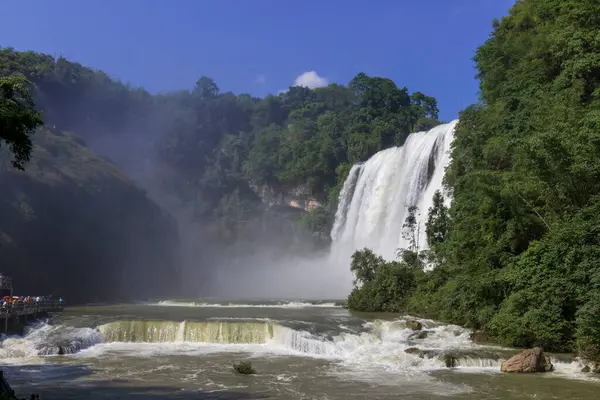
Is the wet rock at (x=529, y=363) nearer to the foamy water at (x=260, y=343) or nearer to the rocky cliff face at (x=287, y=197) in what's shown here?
the foamy water at (x=260, y=343)

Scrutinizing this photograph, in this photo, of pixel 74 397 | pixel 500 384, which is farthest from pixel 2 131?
pixel 500 384

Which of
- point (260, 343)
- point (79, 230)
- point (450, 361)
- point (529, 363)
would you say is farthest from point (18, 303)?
point (79, 230)

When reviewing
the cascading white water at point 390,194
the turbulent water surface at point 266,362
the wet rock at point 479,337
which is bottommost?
the turbulent water surface at point 266,362

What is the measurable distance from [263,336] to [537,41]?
20.6 metres

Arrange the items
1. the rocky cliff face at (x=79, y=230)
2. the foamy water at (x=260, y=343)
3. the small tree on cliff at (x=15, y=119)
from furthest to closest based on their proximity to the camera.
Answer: the rocky cliff face at (x=79, y=230) → the foamy water at (x=260, y=343) → the small tree on cliff at (x=15, y=119)

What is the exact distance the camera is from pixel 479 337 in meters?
21.1

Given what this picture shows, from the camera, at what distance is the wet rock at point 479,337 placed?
20.9 metres

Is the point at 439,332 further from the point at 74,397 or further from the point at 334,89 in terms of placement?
the point at 334,89

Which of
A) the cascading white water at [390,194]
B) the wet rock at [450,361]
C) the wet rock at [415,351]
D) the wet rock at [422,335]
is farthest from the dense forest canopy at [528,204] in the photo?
the cascading white water at [390,194]

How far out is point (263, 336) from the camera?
22641 mm

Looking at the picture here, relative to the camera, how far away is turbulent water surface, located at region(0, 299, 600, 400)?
14391mm

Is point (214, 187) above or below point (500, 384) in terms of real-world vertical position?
above

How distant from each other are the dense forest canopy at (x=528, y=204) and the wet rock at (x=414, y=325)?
1.62 meters

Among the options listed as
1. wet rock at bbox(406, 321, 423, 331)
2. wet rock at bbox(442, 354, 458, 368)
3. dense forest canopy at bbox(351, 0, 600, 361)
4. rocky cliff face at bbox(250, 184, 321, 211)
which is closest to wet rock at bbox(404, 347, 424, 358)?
wet rock at bbox(442, 354, 458, 368)
